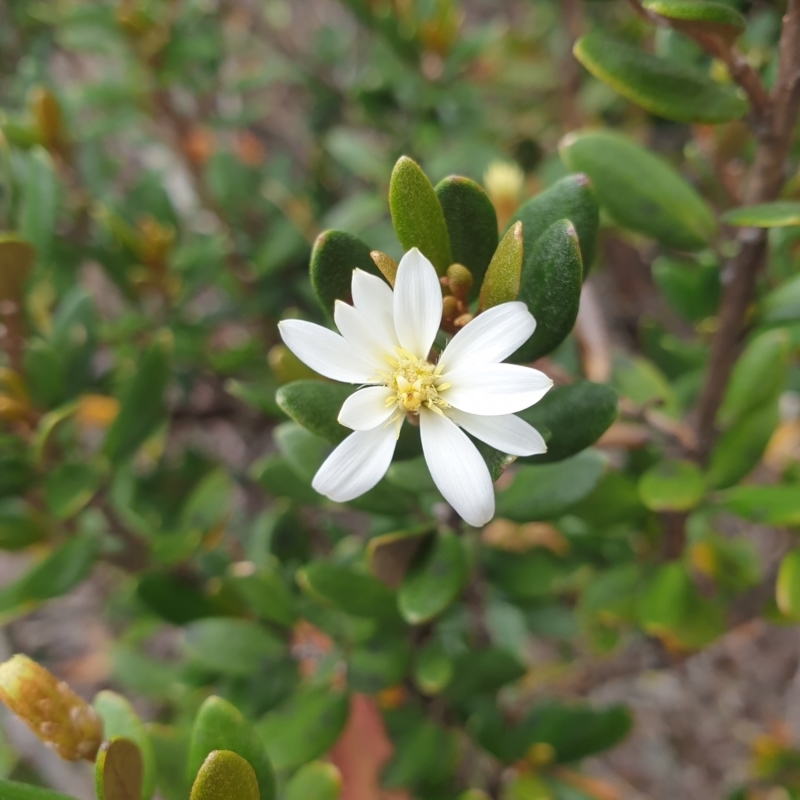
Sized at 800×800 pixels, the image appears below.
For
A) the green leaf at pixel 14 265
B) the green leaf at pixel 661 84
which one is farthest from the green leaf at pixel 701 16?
the green leaf at pixel 14 265

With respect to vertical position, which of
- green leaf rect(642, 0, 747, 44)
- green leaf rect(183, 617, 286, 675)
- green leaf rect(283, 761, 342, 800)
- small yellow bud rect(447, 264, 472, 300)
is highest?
green leaf rect(642, 0, 747, 44)

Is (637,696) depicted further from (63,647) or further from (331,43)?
(331,43)

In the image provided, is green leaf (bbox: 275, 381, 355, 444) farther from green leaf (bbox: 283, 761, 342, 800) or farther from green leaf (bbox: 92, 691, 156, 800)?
green leaf (bbox: 283, 761, 342, 800)

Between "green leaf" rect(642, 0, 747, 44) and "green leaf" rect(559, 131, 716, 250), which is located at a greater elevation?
"green leaf" rect(642, 0, 747, 44)

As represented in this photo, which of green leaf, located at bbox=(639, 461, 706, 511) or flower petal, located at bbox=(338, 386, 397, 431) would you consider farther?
green leaf, located at bbox=(639, 461, 706, 511)

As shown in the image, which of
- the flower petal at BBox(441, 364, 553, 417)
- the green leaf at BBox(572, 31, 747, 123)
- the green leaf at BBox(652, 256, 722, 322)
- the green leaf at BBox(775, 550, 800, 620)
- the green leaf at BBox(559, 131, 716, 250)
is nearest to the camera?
the flower petal at BBox(441, 364, 553, 417)

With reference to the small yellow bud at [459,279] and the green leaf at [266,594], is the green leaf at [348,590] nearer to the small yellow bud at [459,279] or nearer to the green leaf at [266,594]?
the green leaf at [266,594]

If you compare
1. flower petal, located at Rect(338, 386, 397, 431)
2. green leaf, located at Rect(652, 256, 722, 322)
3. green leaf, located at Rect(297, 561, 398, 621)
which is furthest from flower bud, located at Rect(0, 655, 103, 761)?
green leaf, located at Rect(652, 256, 722, 322)

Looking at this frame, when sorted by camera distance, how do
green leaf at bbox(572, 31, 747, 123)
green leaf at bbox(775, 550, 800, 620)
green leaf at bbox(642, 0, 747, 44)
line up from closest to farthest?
green leaf at bbox(642, 0, 747, 44), green leaf at bbox(572, 31, 747, 123), green leaf at bbox(775, 550, 800, 620)
